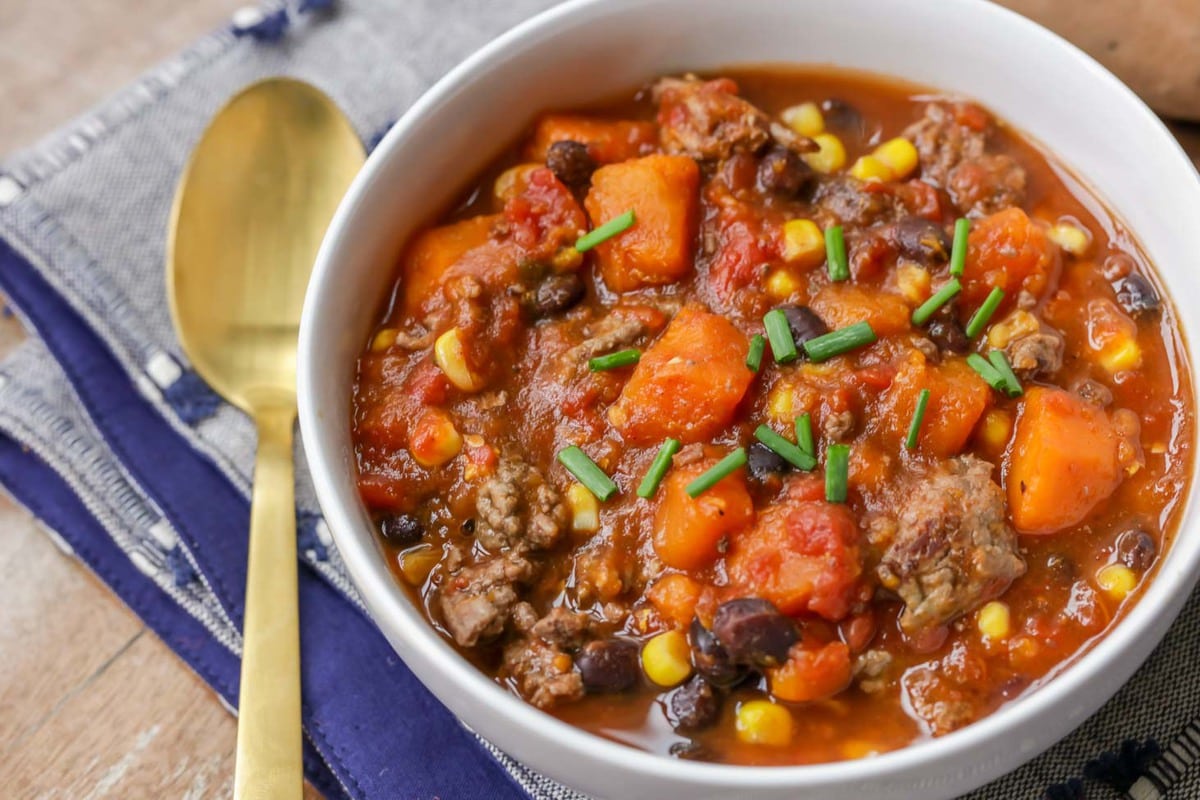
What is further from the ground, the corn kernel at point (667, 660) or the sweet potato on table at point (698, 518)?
the sweet potato on table at point (698, 518)

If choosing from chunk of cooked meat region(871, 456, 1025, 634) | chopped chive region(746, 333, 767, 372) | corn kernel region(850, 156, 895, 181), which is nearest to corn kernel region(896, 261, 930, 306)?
corn kernel region(850, 156, 895, 181)

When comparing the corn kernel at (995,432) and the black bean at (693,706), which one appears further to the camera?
the corn kernel at (995,432)

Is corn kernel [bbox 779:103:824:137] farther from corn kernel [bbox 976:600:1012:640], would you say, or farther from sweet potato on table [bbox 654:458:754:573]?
corn kernel [bbox 976:600:1012:640]

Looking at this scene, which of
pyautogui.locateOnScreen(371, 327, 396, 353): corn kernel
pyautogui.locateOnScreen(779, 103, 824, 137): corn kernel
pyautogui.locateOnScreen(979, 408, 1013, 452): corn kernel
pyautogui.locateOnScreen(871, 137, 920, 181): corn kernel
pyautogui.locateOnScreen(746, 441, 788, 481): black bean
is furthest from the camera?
pyautogui.locateOnScreen(779, 103, 824, 137): corn kernel

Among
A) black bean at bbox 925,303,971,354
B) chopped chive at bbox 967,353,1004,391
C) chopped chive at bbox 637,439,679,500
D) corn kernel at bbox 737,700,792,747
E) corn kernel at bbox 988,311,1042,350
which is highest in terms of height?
chopped chive at bbox 637,439,679,500

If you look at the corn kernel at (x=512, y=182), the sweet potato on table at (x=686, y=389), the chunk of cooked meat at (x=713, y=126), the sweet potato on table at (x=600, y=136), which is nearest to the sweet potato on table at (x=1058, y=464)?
Answer: the sweet potato on table at (x=686, y=389)

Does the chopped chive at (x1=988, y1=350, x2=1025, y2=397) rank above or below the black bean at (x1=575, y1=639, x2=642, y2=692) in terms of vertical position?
below

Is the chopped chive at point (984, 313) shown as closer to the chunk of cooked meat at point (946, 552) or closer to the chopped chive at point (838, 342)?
the chopped chive at point (838, 342)
